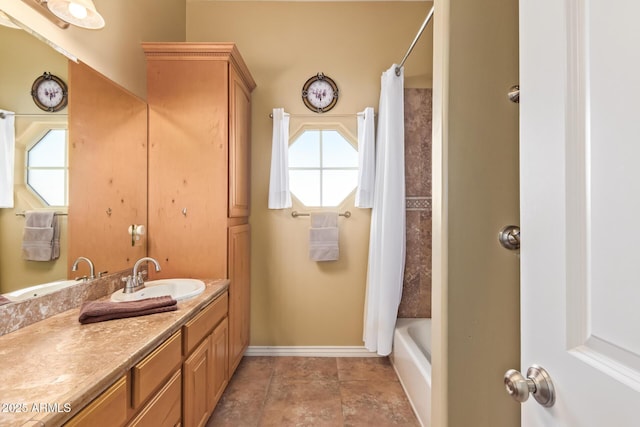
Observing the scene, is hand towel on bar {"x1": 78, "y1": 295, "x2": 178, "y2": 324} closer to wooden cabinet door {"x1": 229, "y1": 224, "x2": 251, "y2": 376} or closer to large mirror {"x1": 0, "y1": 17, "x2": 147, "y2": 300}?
large mirror {"x1": 0, "y1": 17, "x2": 147, "y2": 300}

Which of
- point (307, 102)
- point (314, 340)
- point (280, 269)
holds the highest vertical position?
point (307, 102)

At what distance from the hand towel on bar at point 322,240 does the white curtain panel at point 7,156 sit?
170 centimetres

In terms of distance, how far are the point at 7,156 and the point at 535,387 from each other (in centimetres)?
175

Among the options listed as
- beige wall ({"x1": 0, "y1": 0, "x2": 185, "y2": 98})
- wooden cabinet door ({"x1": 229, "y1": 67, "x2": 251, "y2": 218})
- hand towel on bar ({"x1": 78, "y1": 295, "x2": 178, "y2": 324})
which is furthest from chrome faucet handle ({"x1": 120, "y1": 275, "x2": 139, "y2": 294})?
beige wall ({"x1": 0, "y1": 0, "x2": 185, "y2": 98})

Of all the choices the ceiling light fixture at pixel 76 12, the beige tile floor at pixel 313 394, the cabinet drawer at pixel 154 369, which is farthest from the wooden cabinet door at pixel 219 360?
the ceiling light fixture at pixel 76 12

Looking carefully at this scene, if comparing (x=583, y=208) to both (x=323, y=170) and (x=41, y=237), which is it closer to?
(x=41, y=237)

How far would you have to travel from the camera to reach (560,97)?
19.5 inches

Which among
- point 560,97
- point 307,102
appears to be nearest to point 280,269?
point 307,102

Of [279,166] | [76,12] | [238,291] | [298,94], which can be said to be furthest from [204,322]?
[298,94]

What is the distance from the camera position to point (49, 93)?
1283mm

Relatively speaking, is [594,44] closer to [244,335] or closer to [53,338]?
[53,338]

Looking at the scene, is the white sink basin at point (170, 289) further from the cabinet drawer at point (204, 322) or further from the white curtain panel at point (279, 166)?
the white curtain panel at point (279, 166)

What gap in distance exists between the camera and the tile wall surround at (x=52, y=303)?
110cm

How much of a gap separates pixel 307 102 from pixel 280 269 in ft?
4.62
